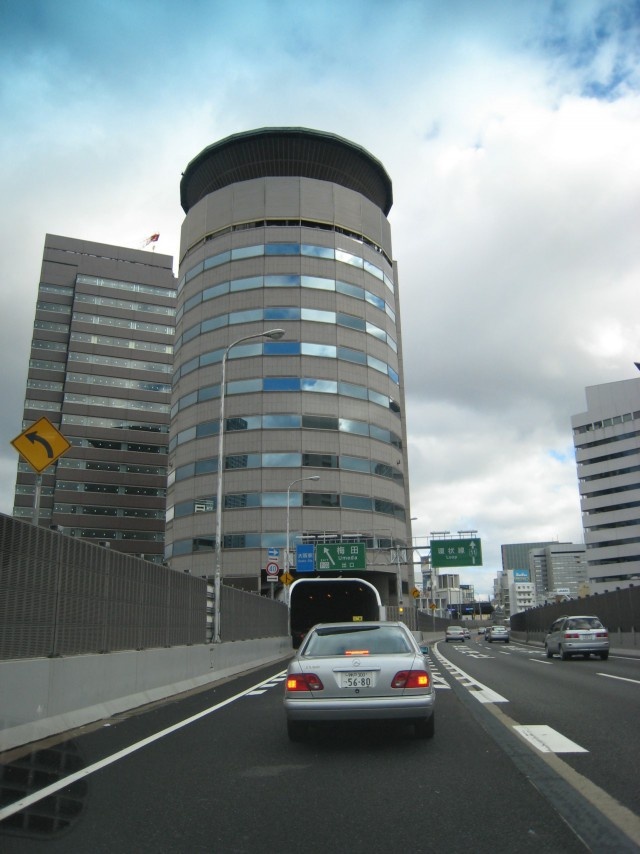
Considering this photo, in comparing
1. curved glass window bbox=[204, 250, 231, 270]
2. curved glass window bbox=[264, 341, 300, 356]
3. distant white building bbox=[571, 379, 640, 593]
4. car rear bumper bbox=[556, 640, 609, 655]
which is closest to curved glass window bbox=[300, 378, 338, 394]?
curved glass window bbox=[264, 341, 300, 356]

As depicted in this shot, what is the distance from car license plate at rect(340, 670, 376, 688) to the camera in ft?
24.0

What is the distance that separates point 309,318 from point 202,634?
51737 mm

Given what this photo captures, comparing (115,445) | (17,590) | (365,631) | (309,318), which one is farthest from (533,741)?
(115,445)

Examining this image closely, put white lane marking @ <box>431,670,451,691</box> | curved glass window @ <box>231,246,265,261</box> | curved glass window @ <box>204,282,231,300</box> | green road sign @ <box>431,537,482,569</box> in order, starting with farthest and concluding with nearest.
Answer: curved glass window @ <box>231,246,265,261</box>, curved glass window @ <box>204,282,231,300</box>, green road sign @ <box>431,537,482,569</box>, white lane marking @ <box>431,670,451,691</box>

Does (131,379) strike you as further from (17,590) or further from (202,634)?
(17,590)

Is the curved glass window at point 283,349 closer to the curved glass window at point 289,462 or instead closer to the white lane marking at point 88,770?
the curved glass window at point 289,462

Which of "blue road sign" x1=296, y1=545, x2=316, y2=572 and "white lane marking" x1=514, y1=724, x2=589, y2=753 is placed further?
"blue road sign" x1=296, y1=545, x2=316, y2=572

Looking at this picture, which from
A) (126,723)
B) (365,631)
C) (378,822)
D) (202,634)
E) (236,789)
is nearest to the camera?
(378,822)

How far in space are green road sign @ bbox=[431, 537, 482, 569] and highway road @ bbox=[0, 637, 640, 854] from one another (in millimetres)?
42434

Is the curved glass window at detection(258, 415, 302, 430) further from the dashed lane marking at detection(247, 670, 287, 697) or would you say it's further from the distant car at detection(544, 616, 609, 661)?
the dashed lane marking at detection(247, 670, 287, 697)

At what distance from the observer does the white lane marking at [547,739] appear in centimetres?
693

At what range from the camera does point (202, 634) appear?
1873cm

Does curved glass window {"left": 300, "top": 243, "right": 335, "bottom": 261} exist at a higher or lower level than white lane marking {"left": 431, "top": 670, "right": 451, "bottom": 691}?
higher

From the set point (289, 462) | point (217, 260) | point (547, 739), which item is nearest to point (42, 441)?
point (547, 739)
